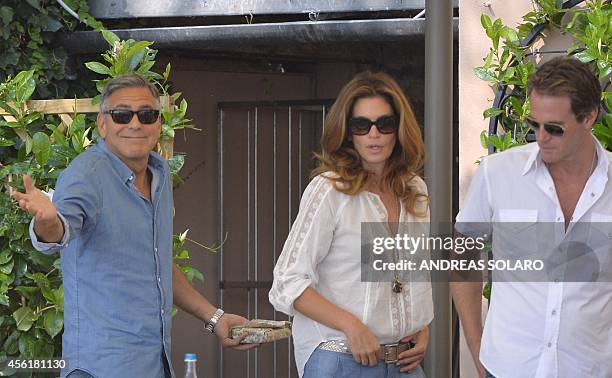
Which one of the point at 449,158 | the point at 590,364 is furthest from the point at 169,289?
the point at 590,364

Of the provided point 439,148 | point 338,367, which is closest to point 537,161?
point 439,148

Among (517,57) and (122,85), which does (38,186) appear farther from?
(517,57)

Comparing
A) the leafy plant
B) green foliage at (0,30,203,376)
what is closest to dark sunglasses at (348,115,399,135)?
the leafy plant

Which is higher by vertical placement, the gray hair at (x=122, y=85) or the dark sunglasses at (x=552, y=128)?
the gray hair at (x=122, y=85)

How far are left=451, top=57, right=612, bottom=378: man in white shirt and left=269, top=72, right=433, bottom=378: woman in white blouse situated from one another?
10.2 inches

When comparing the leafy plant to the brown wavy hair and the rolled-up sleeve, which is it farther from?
the rolled-up sleeve

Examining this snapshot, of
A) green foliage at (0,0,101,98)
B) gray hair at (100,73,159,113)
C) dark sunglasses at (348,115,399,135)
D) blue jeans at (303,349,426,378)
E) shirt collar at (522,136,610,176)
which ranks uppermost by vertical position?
green foliage at (0,0,101,98)

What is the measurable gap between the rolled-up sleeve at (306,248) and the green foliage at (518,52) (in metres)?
1.69

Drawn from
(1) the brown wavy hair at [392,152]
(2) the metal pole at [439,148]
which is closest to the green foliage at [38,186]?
(1) the brown wavy hair at [392,152]

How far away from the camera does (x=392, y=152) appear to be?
287 cm

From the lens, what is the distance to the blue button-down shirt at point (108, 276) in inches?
111

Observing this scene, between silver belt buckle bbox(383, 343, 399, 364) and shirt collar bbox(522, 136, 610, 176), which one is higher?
shirt collar bbox(522, 136, 610, 176)

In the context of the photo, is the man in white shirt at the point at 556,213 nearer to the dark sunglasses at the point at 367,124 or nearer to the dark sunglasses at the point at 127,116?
the dark sunglasses at the point at 367,124

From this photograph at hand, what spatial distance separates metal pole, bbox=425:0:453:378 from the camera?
2.51 metres
